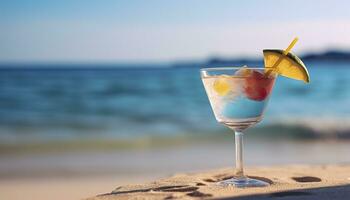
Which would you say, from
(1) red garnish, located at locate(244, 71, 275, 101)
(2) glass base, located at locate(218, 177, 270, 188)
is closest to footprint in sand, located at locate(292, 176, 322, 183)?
(2) glass base, located at locate(218, 177, 270, 188)

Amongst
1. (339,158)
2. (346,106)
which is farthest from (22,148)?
(346,106)

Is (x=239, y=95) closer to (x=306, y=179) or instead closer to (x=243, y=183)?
(x=243, y=183)

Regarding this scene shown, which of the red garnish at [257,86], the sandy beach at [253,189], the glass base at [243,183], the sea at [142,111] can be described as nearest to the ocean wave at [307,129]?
the sea at [142,111]

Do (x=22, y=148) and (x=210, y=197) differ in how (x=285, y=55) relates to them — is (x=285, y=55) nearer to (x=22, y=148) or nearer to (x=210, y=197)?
(x=210, y=197)

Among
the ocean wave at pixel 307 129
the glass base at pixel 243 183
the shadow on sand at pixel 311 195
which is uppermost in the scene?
the ocean wave at pixel 307 129

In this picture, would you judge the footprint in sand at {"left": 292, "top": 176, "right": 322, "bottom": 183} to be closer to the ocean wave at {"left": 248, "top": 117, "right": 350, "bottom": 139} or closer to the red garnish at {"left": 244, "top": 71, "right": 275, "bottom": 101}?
the red garnish at {"left": 244, "top": 71, "right": 275, "bottom": 101}

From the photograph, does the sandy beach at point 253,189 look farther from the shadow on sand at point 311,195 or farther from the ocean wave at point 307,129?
the ocean wave at point 307,129
